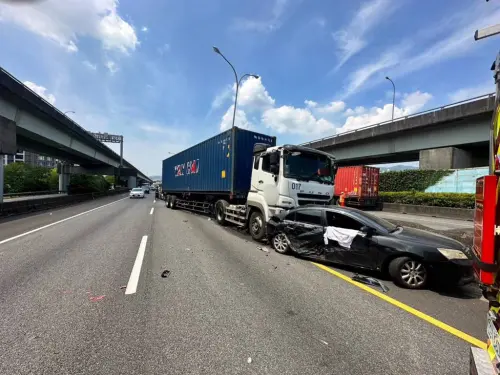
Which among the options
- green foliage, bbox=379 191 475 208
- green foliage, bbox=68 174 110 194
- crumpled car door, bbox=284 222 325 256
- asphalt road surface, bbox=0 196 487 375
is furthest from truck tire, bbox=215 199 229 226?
green foliage, bbox=68 174 110 194

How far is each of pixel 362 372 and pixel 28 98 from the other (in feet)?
72.6

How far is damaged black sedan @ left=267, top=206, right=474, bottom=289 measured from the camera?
14.2ft

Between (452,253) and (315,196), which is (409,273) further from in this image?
(315,196)

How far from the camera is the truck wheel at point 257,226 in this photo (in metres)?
8.23

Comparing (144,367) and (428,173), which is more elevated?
(428,173)

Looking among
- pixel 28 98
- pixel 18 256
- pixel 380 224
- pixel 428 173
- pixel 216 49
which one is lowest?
pixel 18 256

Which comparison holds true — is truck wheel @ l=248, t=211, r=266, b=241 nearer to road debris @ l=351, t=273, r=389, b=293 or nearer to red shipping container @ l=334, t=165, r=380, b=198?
road debris @ l=351, t=273, r=389, b=293

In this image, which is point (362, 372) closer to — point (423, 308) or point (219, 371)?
point (219, 371)

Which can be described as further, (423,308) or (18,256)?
(18,256)

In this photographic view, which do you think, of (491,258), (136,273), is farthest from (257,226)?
(491,258)

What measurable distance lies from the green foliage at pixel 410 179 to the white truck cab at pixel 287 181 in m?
15.8

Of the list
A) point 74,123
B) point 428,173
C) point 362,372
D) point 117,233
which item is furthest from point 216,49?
point 362,372

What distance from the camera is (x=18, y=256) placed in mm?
6152

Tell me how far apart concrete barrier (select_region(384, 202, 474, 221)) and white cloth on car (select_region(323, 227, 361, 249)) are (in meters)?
14.0
